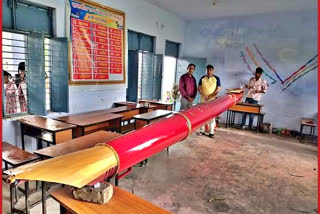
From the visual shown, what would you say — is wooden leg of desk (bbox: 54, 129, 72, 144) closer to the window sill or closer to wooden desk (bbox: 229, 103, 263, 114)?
the window sill

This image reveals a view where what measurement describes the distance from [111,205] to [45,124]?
76.6 inches

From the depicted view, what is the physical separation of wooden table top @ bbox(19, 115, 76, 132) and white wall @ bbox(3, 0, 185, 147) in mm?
222

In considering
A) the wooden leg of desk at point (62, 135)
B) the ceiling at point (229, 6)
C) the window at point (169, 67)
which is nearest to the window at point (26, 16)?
the wooden leg of desk at point (62, 135)

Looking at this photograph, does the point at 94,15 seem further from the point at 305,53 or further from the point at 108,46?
the point at 305,53

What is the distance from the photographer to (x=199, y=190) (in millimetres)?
2660

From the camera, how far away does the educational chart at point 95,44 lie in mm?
3570

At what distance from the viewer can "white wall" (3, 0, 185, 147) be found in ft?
10.4

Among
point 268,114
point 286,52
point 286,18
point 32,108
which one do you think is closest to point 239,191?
point 32,108

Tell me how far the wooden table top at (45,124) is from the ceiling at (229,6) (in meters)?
3.42

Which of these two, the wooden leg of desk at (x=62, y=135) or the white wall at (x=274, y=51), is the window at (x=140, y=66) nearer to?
the white wall at (x=274, y=51)

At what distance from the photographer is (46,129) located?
8.42ft

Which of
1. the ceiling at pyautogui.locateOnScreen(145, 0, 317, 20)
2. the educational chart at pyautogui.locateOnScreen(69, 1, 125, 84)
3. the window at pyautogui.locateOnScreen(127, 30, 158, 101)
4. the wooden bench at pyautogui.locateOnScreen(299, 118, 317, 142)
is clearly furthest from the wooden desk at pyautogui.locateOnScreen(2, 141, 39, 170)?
the wooden bench at pyautogui.locateOnScreen(299, 118, 317, 142)

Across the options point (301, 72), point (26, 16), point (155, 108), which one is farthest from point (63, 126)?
point (301, 72)

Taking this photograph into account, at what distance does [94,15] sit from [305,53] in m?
4.77
